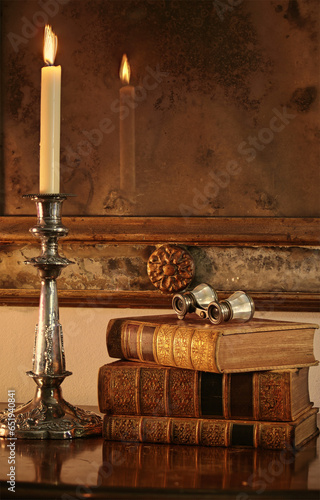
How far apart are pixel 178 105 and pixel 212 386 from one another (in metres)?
0.59

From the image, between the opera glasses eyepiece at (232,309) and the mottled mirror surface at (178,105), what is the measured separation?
12.3 inches

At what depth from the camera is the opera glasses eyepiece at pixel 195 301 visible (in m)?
1.03

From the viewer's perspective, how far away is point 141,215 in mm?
1284

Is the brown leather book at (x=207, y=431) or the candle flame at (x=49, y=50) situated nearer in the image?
the brown leather book at (x=207, y=431)

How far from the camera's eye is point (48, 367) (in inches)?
39.9

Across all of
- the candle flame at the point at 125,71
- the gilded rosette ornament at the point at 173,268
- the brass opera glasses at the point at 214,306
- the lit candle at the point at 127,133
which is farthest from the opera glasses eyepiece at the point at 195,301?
the candle flame at the point at 125,71

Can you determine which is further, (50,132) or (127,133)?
(127,133)

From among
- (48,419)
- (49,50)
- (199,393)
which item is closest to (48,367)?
(48,419)

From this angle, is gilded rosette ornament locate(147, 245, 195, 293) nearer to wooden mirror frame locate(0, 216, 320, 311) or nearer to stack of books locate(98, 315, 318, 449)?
wooden mirror frame locate(0, 216, 320, 311)

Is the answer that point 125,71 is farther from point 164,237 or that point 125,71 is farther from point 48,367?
point 48,367

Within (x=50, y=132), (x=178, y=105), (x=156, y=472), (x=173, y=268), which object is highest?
(x=178, y=105)

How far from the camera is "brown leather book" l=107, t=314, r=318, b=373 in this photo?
89 cm

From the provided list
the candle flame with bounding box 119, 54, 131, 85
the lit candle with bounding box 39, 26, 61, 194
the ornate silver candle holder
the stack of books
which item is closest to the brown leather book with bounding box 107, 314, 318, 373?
the stack of books

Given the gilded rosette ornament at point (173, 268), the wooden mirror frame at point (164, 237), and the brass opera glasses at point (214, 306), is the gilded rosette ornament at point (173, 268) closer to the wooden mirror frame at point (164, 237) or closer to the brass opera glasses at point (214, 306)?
the wooden mirror frame at point (164, 237)
